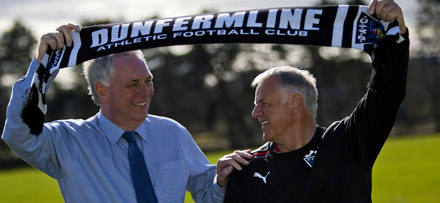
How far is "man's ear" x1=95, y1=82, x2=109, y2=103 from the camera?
15.6ft

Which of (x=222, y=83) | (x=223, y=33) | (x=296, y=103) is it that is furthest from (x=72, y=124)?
(x=222, y=83)

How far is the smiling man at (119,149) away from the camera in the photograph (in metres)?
4.38

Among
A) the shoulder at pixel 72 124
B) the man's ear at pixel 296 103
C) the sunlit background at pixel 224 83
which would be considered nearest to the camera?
the man's ear at pixel 296 103

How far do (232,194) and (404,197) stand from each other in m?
11.1

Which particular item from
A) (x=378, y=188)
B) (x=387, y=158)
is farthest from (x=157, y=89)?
(x=378, y=188)

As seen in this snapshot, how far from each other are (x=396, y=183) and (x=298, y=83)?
1443cm

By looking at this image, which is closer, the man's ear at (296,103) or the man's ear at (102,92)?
the man's ear at (296,103)

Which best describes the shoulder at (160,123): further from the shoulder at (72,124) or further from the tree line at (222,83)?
the tree line at (222,83)

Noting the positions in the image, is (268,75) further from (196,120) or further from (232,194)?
(196,120)

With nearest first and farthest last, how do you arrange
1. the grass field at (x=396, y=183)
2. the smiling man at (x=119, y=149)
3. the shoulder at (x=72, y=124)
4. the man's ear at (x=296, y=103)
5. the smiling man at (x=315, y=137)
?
the smiling man at (x=315, y=137) → the man's ear at (x=296, y=103) → the smiling man at (x=119, y=149) → the shoulder at (x=72, y=124) → the grass field at (x=396, y=183)

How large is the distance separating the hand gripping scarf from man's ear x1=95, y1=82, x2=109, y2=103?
53 cm

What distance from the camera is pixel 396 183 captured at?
17.6m

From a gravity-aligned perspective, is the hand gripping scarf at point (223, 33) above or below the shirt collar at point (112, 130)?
above

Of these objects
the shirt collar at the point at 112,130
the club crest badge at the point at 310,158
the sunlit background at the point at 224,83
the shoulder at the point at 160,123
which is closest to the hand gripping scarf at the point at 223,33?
the shirt collar at the point at 112,130
